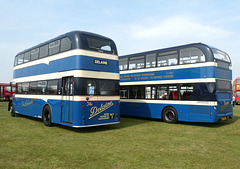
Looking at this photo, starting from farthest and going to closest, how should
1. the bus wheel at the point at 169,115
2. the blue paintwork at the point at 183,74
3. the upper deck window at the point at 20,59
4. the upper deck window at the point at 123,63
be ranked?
1. the upper deck window at the point at 123,63
2. the upper deck window at the point at 20,59
3. the bus wheel at the point at 169,115
4. the blue paintwork at the point at 183,74

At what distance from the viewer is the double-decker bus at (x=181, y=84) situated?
10781 millimetres

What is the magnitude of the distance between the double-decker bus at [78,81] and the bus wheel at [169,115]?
3441 mm

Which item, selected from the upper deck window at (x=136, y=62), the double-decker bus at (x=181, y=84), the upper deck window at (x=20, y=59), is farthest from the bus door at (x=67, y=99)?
the upper deck window at (x=20, y=59)

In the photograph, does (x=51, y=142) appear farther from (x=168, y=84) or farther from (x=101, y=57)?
(x=168, y=84)

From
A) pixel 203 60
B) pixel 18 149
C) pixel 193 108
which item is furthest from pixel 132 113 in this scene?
pixel 18 149

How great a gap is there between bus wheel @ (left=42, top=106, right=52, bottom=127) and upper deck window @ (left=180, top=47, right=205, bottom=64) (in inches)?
289

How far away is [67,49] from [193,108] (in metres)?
6.86

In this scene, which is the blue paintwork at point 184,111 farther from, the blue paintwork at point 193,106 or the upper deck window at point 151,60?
the upper deck window at point 151,60

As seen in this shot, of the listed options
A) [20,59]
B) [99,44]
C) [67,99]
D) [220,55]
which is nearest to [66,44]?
[99,44]

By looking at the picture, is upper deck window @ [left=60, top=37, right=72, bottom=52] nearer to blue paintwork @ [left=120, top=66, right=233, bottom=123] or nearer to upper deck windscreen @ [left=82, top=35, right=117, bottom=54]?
upper deck windscreen @ [left=82, top=35, right=117, bottom=54]

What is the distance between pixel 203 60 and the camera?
11.0 meters

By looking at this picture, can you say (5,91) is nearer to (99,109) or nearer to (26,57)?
(26,57)

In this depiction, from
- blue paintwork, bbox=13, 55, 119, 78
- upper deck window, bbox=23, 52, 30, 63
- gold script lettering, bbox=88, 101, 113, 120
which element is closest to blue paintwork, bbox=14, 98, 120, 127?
gold script lettering, bbox=88, 101, 113, 120

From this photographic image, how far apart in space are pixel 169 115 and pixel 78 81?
19.9 feet
